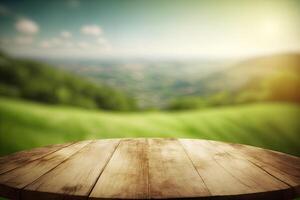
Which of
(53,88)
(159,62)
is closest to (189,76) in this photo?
(159,62)

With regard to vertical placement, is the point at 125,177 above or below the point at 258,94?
below

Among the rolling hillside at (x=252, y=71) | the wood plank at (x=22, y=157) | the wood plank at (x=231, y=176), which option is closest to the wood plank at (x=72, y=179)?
the wood plank at (x=22, y=157)

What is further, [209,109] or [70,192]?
[209,109]

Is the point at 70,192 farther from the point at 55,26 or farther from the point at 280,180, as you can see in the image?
the point at 55,26

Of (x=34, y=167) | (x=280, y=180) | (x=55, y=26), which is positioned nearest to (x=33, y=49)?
(x=55, y=26)

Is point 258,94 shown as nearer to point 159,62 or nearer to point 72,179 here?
point 159,62

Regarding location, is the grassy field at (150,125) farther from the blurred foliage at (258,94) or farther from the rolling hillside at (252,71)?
the rolling hillside at (252,71)

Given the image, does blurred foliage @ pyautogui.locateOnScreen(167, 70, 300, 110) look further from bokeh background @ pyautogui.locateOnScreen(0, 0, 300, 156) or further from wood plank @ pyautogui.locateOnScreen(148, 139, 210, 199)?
wood plank @ pyautogui.locateOnScreen(148, 139, 210, 199)

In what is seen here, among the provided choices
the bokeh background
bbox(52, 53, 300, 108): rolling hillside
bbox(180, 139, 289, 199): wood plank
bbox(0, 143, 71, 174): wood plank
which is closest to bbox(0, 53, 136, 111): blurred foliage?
the bokeh background
